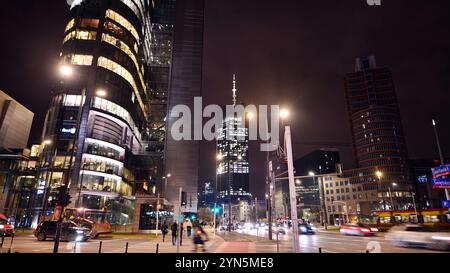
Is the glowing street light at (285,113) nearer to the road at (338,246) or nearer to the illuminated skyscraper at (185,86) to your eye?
the road at (338,246)

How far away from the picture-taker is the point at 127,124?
66750 mm

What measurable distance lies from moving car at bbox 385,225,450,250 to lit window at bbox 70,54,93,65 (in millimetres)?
63569

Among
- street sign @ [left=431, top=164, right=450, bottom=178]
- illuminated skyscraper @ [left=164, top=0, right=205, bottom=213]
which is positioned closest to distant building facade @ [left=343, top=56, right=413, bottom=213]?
illuminated skyscraper @ [left=164, top=0, right=205, bottom=213]

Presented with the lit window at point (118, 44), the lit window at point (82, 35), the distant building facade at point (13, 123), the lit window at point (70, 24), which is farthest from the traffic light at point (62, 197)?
the distant building facade at point (13, 123)

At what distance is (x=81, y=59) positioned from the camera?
198ft

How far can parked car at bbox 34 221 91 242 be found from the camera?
2342 cm

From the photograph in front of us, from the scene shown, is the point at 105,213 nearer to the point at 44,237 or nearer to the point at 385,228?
the point at 44,237

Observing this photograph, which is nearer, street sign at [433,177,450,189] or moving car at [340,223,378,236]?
street sign at [433,177,450,189]

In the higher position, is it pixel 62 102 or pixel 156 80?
pixel 156 80

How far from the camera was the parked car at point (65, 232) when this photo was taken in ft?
76.8

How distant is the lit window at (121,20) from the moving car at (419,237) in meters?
70.1

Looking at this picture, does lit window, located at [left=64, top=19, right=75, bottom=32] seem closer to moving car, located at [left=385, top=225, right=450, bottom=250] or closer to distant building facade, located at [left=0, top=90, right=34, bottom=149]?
distant building facade, located at [left=0, top=90, right=34, bottom=149]

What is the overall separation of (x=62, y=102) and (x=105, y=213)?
24893 millimetres
